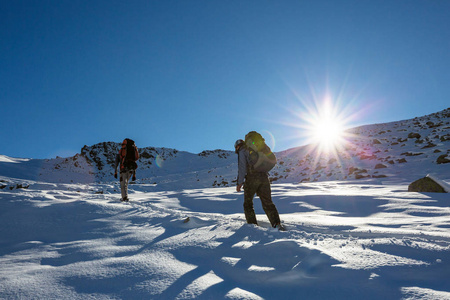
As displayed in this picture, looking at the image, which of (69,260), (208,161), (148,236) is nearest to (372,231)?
(148,236)

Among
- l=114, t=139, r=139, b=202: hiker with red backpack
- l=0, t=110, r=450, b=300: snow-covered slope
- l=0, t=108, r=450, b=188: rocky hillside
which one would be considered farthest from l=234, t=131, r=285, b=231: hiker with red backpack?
l=0, t=108, r=450, b=188: rocky hillside

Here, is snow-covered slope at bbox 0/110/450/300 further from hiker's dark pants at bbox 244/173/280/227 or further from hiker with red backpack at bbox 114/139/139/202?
hiker with red backpack at bbox 114/139/139/202

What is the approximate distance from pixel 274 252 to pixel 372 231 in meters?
2.05

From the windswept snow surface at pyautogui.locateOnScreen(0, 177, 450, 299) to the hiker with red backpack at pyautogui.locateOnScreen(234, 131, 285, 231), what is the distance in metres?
0.59

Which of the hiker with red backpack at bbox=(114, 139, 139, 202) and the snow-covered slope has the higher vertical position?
the hiker with red backpack at bbox=(114, 139, 139, 202)

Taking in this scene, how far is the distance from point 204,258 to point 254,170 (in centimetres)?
211

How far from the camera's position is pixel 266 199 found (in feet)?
13.9

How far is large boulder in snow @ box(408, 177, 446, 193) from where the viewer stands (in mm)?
6794

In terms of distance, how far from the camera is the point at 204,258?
7.99 feet

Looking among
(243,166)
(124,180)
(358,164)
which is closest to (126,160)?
(124,180)

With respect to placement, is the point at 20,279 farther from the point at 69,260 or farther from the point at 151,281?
the point at 151,281

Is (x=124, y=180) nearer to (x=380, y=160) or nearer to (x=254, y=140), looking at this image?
(x=254, y=140)

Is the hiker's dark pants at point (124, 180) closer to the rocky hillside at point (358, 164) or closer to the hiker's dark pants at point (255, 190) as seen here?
the hiker's dark pants at point (255, 190)

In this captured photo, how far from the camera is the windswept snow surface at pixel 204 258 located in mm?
1734
